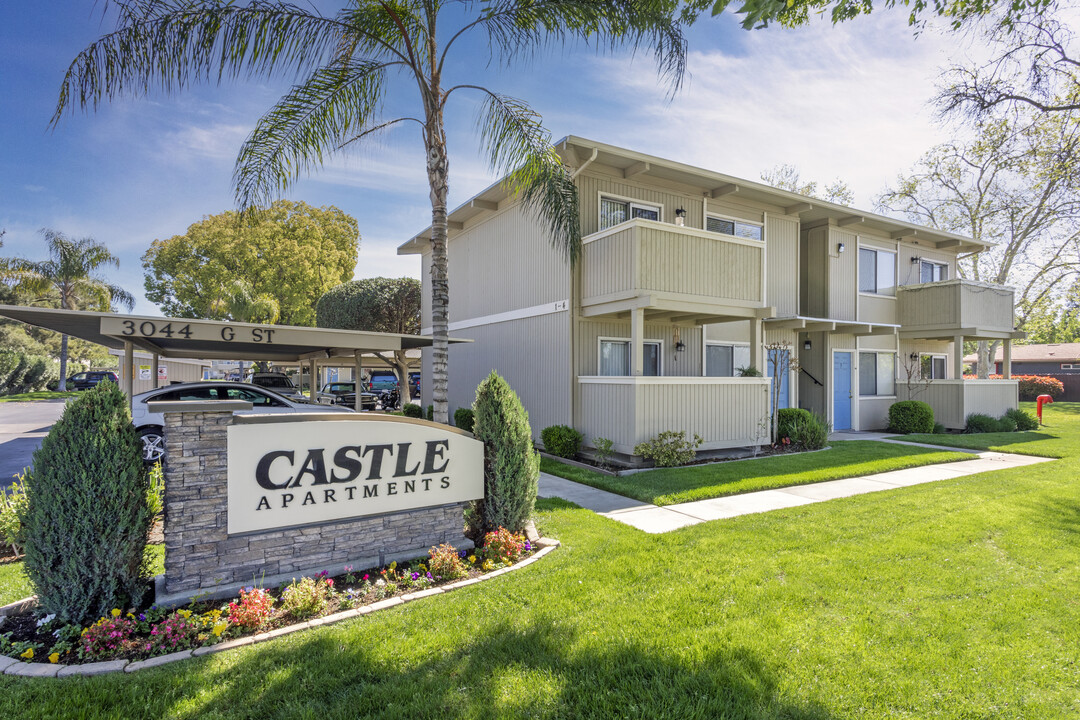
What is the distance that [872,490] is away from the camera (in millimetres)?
7684

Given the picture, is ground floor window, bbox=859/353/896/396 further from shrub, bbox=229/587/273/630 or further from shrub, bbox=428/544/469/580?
shrub, bbox=229/587/273/630

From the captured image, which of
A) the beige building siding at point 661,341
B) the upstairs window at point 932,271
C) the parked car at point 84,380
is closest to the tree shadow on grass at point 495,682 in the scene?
the beige building siding at point 661,341

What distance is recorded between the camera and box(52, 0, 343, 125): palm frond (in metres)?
6.53

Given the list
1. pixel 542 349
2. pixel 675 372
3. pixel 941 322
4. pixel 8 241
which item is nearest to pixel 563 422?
pixel 542 349

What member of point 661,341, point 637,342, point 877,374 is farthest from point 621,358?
point 877,374

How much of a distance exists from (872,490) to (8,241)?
154ft

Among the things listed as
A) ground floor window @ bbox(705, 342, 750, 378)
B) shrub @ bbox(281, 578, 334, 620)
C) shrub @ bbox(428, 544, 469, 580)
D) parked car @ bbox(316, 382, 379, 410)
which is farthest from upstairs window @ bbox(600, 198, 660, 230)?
parked car @ bbox(316, 382, 379, 410)

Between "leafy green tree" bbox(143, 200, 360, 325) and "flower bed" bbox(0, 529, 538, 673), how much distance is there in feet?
99.8

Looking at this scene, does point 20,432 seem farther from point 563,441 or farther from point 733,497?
point 733,497

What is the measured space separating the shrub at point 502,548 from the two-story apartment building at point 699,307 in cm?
471

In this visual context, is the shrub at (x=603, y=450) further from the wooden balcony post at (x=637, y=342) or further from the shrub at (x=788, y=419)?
the shrub at (x=788, y=419)

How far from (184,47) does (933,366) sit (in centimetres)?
2106

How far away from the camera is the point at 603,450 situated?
31.7ft

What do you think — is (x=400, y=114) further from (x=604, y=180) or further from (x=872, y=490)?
(x=872, y=490)
